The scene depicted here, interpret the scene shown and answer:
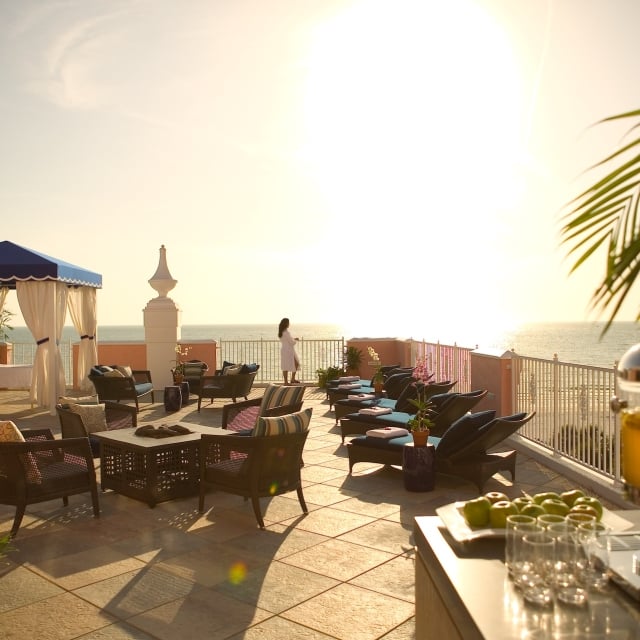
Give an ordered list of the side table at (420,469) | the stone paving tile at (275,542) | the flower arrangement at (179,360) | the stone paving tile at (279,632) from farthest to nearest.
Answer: the flower arrangement at (179,360) < the side table at (420,469) < the stone paving tile at (275,542) < the stone paving tile at (279,632)

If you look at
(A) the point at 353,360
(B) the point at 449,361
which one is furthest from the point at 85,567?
(A) the point at 353,360

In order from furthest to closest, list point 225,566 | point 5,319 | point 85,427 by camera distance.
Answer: point 5,319 < point 85,427 < point 225,566

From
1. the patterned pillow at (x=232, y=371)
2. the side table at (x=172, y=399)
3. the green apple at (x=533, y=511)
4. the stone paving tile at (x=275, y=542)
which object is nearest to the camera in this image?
the green apple at (x=533, y=511)

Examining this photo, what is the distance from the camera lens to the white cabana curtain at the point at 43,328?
11008 mm

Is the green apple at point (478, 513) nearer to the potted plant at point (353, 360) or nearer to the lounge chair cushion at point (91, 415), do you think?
the lounge chair cushion at point (91, 415)

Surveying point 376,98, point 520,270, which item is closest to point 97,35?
point 376,98

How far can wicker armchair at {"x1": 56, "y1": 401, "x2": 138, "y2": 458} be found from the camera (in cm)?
614

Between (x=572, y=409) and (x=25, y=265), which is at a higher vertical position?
(x=25, y=265)

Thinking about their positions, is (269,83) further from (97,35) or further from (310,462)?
(310,462)

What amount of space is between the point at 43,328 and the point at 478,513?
10.3 m

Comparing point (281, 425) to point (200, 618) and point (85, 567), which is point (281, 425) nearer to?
point (85, 567)

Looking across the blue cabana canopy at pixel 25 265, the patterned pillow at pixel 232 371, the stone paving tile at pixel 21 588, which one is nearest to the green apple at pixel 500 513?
the stone paving tile at pixel 21 588

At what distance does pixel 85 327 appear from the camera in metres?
13.7

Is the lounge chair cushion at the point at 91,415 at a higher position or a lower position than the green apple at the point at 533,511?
lower
